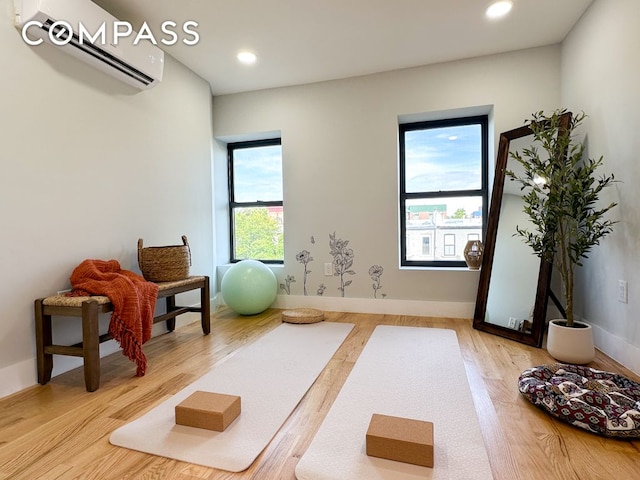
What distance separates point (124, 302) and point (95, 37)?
160cm

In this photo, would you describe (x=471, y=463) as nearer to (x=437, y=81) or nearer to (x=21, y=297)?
(x=21, y=297)

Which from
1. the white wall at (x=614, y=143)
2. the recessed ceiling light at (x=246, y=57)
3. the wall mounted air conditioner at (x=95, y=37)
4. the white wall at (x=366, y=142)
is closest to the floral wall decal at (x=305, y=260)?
the white wall at (x=366, y=142)

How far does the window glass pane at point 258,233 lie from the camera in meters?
3.84

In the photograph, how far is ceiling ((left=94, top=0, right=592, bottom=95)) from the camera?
231 cm

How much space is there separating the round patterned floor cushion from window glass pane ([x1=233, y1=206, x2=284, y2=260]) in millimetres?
2699

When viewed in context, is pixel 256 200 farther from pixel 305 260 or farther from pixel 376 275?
pixel 376 275

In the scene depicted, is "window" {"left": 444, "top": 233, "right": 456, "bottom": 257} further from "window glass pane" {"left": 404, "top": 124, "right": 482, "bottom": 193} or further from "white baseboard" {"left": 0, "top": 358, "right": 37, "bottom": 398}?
"white baseboard" {"left": 0, "top": 358, "right": 37, "bottom": 398}

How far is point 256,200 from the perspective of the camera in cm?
394

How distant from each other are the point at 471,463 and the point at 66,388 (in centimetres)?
200

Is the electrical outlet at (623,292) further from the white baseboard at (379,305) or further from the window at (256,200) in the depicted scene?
the window at (256,200)

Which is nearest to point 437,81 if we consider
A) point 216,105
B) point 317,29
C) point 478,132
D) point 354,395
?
point 478,132

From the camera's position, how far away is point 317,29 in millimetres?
2576

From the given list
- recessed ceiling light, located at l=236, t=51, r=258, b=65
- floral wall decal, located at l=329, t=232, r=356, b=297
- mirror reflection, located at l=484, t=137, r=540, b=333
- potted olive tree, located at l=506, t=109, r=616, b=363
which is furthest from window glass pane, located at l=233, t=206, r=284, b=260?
potted olive tree, located at l=506, t=109, r=616, b=363

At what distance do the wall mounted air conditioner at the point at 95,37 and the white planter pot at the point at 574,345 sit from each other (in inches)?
129
